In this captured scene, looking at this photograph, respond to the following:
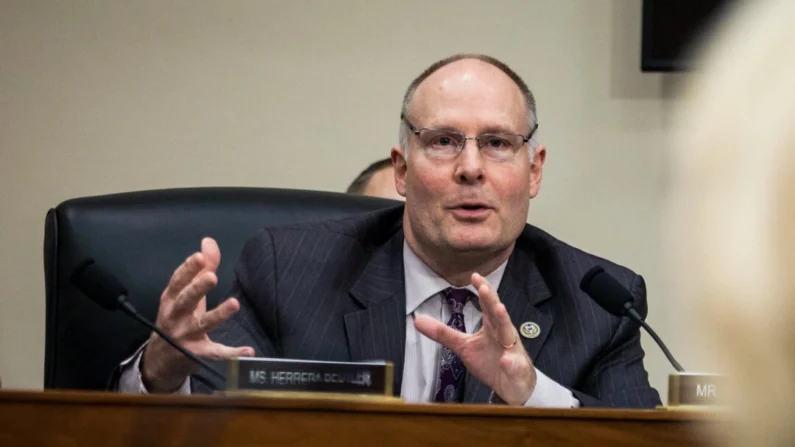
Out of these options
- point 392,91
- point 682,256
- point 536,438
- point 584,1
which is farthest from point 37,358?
point 682,256

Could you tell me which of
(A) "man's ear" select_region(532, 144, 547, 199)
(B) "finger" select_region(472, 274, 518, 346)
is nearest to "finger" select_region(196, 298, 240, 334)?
(B) "finger" select_region(472, 274, 518, 346)

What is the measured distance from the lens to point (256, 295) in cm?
221

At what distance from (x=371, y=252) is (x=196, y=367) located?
56cm

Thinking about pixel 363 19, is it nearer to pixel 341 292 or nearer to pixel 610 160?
pixel 610 160

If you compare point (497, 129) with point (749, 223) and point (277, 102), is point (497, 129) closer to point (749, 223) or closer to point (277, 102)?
point (277, 102)

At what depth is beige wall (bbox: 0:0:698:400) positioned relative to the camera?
3.25 m

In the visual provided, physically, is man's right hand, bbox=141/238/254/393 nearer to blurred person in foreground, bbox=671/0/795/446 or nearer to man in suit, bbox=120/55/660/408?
man in suit, bbox=120/55/660/408

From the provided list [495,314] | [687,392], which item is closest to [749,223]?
[687,392]

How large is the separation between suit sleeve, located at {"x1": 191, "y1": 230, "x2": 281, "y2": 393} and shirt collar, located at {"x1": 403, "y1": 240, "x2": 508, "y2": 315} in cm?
29

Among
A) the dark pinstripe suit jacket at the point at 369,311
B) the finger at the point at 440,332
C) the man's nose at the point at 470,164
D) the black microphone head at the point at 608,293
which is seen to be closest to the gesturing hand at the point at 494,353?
the finger at the point at 440,332

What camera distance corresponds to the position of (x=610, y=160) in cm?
329

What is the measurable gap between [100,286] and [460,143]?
873 millimetres

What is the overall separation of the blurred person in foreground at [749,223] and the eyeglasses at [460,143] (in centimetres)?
167

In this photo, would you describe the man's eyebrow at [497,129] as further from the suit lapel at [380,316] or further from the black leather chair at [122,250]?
the black leather chair at [122,250]
